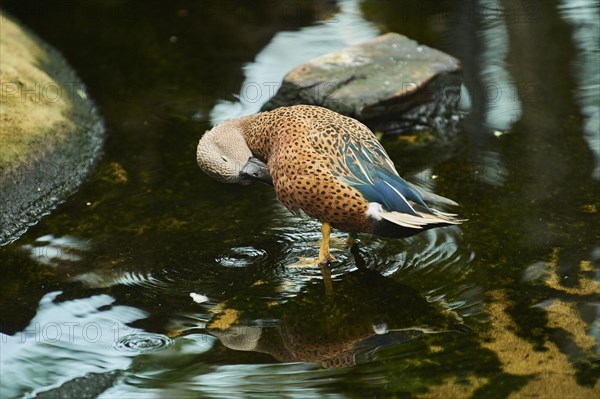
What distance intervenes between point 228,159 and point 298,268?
0.74 metres

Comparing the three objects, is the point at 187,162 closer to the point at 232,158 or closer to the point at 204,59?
the point at 232,158

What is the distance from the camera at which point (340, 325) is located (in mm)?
4734

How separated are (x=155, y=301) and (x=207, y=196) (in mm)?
1449

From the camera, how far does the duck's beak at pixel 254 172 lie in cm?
537

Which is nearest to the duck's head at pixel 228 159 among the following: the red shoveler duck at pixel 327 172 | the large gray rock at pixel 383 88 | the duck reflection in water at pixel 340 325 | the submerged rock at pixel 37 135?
the red shoveler duck at pixel 327 172

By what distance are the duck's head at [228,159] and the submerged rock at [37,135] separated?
1375mm

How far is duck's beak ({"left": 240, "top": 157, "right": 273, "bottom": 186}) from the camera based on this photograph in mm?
5371

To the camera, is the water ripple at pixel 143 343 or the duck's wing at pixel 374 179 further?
the duck's wing at pixel 374 179

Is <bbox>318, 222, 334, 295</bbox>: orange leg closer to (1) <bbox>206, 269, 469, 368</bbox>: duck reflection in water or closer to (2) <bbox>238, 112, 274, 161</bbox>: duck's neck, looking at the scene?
(1) <bbox>206, 269, 469, 368</bbox>: duck reflection in water

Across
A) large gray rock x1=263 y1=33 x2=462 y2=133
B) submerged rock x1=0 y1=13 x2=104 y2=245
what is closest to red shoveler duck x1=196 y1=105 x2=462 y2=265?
submerged rock x1=0 y1=13 x2=104 y2=245

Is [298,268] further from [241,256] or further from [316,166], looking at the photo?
[316,166]

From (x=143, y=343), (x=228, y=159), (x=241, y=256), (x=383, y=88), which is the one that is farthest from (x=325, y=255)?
(x=383, y=88)

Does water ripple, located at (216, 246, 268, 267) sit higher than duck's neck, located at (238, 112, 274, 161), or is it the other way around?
duck's neck, located at (238, 112, 274, 161)

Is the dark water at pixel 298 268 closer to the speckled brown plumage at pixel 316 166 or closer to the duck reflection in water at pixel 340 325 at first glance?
the duck reflection in water at pixel 340 325
